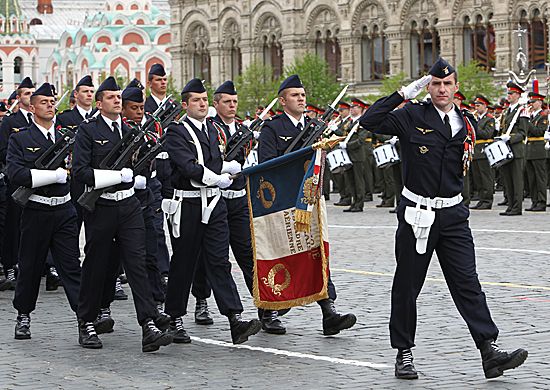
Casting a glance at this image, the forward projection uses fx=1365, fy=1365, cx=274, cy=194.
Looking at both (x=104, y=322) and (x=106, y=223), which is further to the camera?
(x=104, y=322)

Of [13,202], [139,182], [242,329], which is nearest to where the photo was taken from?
[242,329]

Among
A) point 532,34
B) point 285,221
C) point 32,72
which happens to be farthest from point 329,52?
point 32,72

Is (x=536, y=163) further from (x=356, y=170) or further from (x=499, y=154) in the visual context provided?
(x=356, y=170)

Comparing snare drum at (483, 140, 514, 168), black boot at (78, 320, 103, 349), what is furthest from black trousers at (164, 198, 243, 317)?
snare drum at (483, 140, 514, 168)

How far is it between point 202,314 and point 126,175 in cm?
171

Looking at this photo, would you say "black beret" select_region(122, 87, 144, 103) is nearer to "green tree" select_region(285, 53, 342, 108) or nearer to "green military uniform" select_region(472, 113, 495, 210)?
"green military uniform" select_region(472, 113, 495, 210)

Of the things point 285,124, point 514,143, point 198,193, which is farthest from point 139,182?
point 514,143

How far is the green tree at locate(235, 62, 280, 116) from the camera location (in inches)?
2183

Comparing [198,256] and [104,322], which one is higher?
[198,256]

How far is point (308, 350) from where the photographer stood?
1002 cm

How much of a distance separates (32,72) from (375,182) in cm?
9305

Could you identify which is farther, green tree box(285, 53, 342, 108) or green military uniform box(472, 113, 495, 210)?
green tree box(285, 53, 342, 108)

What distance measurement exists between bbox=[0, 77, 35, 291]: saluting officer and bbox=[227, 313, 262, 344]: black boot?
15.5 feet

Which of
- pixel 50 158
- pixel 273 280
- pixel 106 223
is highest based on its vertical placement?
pixel 50 158
